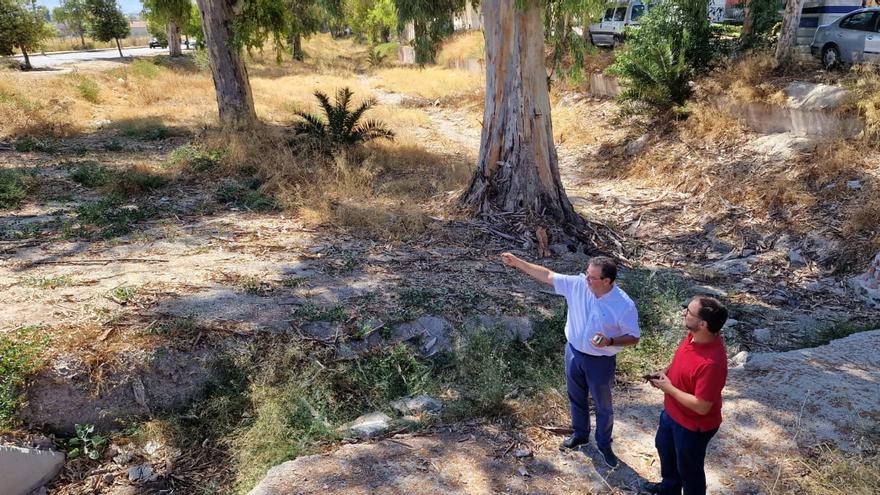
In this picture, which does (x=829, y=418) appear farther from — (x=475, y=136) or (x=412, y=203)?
(x=475, y=136)

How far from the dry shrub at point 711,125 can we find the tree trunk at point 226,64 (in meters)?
10.1

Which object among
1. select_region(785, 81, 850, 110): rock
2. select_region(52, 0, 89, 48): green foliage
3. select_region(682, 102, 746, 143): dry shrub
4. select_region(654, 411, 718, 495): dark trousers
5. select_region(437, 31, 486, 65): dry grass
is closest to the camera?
select_region(654, 411, 718, 495): dark trousers

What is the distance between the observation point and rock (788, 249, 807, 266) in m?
8.46

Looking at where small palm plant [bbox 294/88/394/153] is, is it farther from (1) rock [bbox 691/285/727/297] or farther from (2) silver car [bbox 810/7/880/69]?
(2) silver car [bbox 810/7/880/69]

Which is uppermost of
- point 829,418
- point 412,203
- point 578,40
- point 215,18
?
point 215,18

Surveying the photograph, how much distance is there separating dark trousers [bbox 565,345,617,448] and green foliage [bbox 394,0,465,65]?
25.5ft

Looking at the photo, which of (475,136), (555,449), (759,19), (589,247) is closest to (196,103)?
(475,136)

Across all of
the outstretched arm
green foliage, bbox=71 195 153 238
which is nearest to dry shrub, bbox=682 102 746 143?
the outstretched arm

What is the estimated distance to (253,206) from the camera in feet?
30.8

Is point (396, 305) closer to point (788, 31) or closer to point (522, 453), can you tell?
point (522, 453)

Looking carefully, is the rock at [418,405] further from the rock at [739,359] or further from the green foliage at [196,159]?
the green foliage at [196,159]

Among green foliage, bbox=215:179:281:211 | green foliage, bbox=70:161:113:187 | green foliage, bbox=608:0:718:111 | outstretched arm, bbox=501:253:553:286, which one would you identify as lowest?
green foliage, bbox=215:179:281:211

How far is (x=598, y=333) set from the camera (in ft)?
11.7

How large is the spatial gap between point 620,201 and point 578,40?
339 cm
